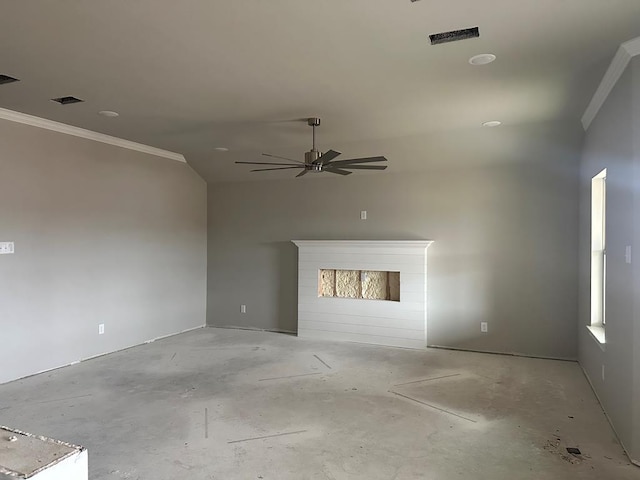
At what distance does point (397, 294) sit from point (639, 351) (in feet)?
10.9

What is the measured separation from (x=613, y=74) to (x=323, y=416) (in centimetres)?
327

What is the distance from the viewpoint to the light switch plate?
4.09 metres

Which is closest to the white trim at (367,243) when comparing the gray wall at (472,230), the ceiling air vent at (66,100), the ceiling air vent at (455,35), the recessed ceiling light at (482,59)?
the gray wall at (472,230)

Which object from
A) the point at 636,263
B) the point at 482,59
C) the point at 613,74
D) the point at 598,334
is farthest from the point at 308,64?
the point at 598,334

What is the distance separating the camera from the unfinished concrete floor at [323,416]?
102 inches

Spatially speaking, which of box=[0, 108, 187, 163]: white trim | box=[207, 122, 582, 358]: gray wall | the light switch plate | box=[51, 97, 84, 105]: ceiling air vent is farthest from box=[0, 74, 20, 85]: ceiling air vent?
box=[207, 122, 582, 358]: gray wall

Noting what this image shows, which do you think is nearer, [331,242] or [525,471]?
[525,471]

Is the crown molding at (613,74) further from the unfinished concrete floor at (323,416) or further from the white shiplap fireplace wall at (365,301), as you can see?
the unfinished concrete floor at (323,416)

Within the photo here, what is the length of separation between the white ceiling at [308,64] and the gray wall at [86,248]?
1.68 ft

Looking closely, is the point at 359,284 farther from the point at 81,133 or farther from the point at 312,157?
the point at 81,133

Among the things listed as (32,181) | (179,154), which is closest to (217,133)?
(179,154)

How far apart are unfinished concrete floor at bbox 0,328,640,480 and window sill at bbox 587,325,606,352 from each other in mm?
513

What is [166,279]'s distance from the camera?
19.9 feet

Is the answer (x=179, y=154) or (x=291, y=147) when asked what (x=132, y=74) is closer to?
(x=291, y=147)
